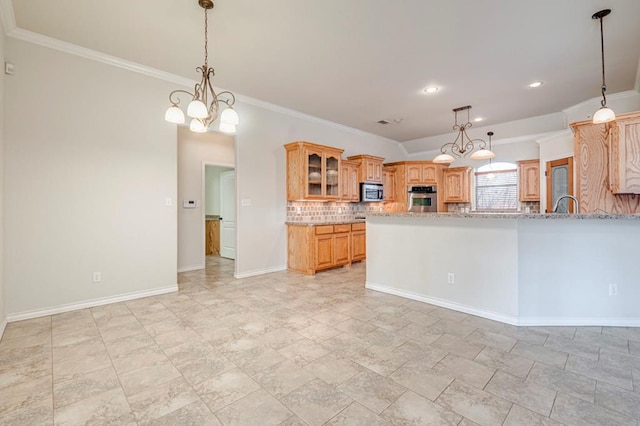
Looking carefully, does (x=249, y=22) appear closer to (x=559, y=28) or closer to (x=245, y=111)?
(x=245, y=111)

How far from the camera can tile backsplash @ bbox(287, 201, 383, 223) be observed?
5.75m

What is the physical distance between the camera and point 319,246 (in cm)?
529

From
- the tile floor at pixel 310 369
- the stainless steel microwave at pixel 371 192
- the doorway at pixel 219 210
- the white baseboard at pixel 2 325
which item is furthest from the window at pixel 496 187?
the white baseboard at pixel 2 325

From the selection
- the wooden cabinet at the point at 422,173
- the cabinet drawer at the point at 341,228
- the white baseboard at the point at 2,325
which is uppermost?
the wooden cabinet at the point at 422,173

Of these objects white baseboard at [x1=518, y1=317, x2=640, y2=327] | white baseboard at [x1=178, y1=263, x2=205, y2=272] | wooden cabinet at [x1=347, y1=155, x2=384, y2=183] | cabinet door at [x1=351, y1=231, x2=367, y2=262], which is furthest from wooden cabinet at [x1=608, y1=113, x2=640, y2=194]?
white baseboard at [x1=178, y1=263, x2=205, y2=272]

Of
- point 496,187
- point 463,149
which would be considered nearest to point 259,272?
point 463,149

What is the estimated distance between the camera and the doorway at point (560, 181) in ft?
16.0

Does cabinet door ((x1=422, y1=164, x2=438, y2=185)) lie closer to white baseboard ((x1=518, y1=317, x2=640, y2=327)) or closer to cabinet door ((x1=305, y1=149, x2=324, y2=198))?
cabinet door ((x1=305, y1=149, x2=324, y2=198))

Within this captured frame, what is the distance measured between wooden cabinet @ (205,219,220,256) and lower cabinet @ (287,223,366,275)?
2749mm

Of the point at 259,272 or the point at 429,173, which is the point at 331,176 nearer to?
the point at 259,272

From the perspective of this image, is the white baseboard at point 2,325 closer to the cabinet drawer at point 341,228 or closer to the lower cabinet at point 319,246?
the lower cabinet at point 319,246

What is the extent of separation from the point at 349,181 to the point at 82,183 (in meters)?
4.67

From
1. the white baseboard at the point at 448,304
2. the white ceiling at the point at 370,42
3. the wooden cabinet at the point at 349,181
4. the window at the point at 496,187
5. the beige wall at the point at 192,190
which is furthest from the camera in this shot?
the window at the point at 496,187

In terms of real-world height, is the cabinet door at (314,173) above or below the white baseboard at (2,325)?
above
